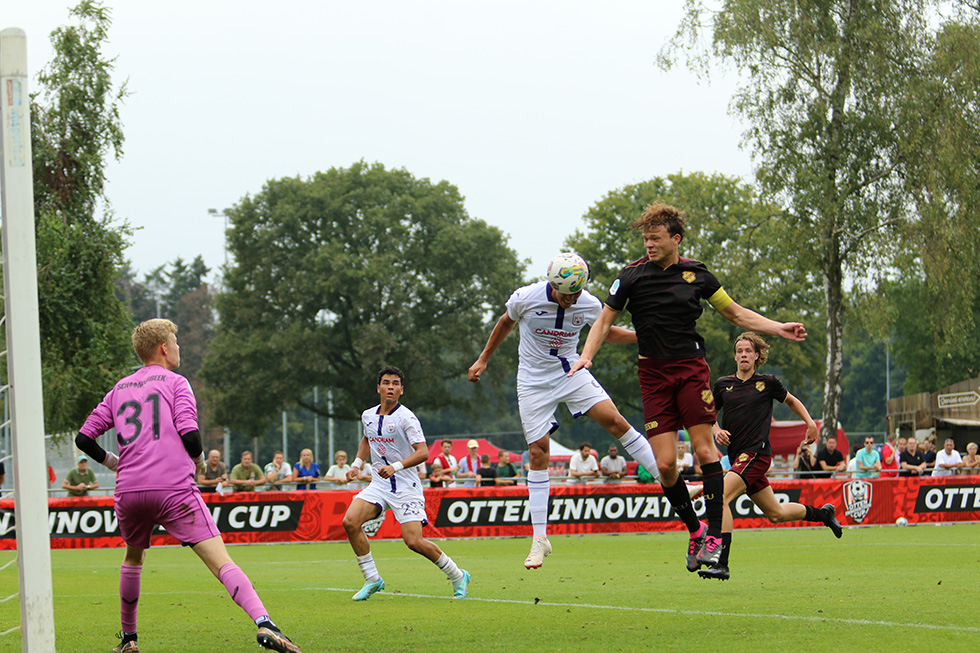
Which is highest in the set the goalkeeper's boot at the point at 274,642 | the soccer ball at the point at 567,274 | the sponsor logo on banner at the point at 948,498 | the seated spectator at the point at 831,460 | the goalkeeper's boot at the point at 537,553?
the soccer ball at the point at 567,274

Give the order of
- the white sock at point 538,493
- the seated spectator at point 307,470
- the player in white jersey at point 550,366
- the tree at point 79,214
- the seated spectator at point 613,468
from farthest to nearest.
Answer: the tree at point 79,214 < the seated spectator at point 613,468 < the seated spectator at point 307,470 < the white sock at point 538,493 < the player in white jersey at point 550,366

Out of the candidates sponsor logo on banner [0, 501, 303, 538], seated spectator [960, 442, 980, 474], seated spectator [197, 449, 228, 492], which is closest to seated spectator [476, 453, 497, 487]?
sponsor logo on banner [0, 501, 303, 538]

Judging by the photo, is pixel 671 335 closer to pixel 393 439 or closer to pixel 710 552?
pixel 710 552

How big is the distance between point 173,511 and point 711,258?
46621 millimetres

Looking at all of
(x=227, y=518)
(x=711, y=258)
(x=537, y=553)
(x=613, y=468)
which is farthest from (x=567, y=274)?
(x=711, y=258)

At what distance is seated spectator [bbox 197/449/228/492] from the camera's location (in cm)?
2259

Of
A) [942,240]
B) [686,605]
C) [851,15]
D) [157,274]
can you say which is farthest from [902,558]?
[157,274]

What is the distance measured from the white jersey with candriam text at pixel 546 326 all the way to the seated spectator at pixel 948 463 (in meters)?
18.2

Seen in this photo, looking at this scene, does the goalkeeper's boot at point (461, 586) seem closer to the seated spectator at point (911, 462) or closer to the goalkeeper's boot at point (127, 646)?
the goalkeeper's boot at point (127, 646)

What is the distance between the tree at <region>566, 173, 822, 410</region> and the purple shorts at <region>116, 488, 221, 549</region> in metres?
37.3

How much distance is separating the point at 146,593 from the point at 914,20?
29.9 metres

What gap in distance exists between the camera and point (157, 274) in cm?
12650

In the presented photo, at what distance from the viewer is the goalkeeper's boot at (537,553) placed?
31.1 ft

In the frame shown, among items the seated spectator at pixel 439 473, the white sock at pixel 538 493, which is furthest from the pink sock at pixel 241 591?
the seated spectator at pixel 439 473
